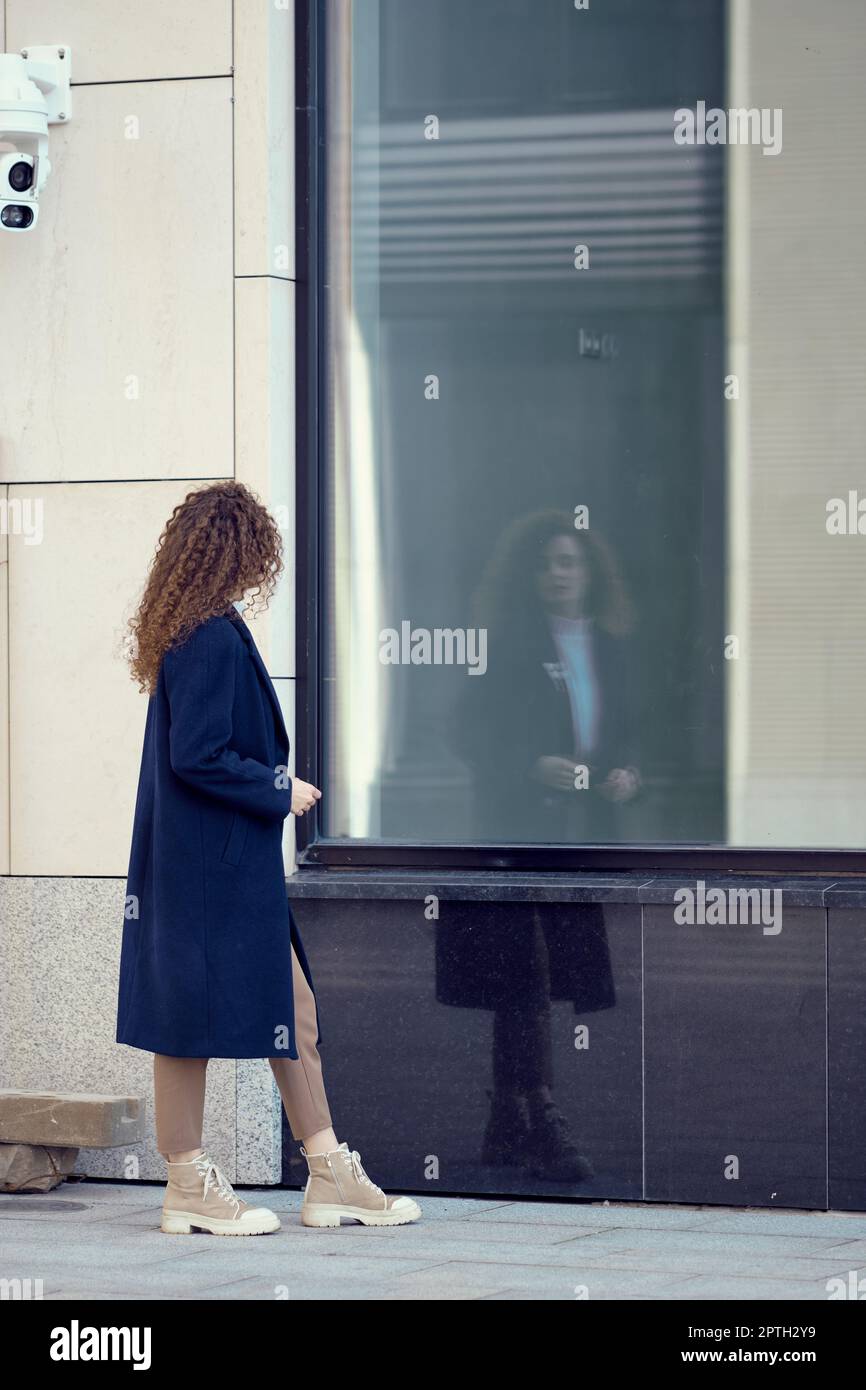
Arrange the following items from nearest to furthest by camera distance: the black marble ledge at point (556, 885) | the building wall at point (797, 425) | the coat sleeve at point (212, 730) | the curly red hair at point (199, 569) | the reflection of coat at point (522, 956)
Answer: the coat sleeve at point (212, 730) < the curly red hair at point (199, 569) < the black marble ledge at point (556, 885) < the reflection of coat at point (522, 956) < the building wall at point (797, 425)

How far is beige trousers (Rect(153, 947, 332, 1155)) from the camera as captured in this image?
6.00 meters

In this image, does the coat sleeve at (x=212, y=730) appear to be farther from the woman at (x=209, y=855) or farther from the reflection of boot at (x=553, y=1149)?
the reflection of boot at (x=553, y=1149)

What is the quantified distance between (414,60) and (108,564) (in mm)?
1977

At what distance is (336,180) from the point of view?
7.22 m

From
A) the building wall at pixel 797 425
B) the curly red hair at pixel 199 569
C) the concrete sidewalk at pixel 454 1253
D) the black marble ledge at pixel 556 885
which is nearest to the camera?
the concrete sidewalk at pixel 454 1253

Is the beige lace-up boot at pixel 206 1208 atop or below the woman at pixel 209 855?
below

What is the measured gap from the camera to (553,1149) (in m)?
6.73

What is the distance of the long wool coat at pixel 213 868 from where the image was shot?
19.2ft

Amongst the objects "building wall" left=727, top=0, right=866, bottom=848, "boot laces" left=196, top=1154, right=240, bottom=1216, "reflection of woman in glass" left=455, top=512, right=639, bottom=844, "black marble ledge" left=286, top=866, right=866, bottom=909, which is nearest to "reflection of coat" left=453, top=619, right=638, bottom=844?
"reflection of woman in glass" left=455, top=512, right=639, bottom=844

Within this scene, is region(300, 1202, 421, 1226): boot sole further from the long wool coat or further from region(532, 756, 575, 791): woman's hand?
region(532, 756, 575, 791): woman's hand

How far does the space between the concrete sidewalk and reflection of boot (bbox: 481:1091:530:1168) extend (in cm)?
14

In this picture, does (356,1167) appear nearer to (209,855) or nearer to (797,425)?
(209,855)

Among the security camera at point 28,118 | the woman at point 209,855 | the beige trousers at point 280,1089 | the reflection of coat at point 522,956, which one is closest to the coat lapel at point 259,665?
the woman at point 209,855
